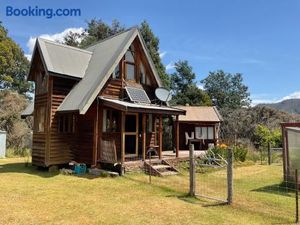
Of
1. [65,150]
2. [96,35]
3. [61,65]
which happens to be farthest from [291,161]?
[96,35]

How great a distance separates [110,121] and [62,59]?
423cm

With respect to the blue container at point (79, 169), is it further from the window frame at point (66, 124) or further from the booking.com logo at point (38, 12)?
the booking.com logo at point (38, 12)

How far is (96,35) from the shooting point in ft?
123

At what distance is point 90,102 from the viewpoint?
13445mm

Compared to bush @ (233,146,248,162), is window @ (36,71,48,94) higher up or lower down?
higher up

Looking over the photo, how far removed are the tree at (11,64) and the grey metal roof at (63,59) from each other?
49.6 ft

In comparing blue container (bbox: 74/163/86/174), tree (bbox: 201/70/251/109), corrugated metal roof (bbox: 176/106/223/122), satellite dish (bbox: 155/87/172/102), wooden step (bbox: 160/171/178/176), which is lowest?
wooden step (bbox: 160/171/178/176)

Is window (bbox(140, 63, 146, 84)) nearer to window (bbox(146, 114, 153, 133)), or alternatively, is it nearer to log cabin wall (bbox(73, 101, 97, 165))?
window (bbox(146, 114, 153, 133))

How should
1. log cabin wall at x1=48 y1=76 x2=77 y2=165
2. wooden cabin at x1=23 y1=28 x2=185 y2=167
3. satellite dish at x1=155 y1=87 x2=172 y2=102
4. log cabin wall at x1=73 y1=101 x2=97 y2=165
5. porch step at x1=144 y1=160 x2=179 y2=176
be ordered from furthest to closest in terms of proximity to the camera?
satellite dish at x1=155 y1=87 x2=172 y2=102 < log cabin wall at x1=73 y1=101 x2=97 y2=165 < log cabin wall at x1=48 y1=76 x2=77 y2=165 < wooden cabin at x1=23 y1=28 x2=185 y2=167 < porch step at x1=144 y1=160 x2=179 y2=176

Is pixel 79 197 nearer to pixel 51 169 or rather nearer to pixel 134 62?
pixel 51 169

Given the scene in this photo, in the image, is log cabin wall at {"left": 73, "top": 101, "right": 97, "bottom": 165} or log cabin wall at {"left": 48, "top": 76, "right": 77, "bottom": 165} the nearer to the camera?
log cabin wall at {"left": 48, "top": 76, "right": 77, "bottom": 165}

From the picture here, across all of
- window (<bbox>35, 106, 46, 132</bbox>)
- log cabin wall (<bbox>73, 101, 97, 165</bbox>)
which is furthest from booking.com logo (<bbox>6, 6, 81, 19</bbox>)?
log cabin wall (<bbox>73, 101, 97, 165</bbox>)

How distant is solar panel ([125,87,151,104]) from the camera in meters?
15.6

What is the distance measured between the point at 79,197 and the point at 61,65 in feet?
26.7
